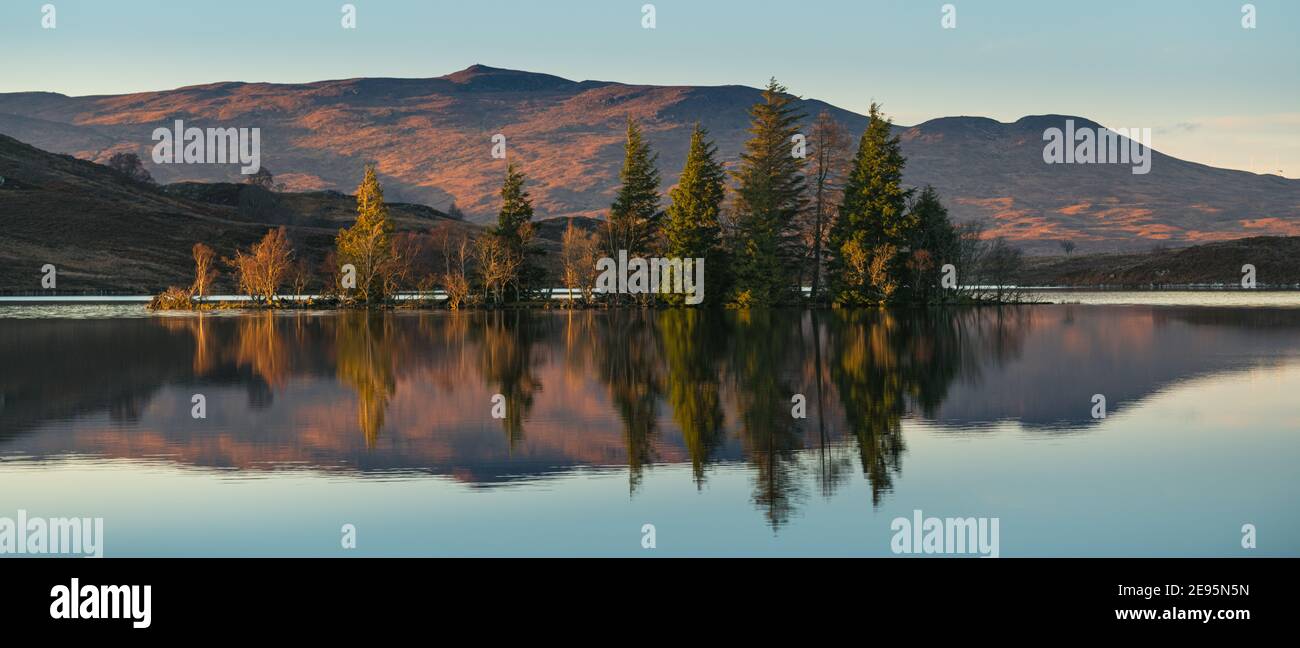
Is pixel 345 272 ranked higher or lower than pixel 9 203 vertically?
lower

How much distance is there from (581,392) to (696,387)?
8.75 feet

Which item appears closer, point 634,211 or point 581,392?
point 581,392

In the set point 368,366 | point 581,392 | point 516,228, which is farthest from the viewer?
point 516,228

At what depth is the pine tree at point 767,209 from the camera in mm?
82312

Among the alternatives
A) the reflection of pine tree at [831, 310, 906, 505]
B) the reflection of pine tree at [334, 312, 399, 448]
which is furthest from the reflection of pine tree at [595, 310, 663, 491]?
the reflection of pine tree at [334, 312, 399, 448]

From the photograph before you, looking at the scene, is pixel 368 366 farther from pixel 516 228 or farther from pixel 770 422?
pixel 516 228

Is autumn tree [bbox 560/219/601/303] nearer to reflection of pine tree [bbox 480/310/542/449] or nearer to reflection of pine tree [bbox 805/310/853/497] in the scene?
reflection of pine tree [bbox 480/310/542/449]

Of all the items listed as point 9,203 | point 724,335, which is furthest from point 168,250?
point 724,335

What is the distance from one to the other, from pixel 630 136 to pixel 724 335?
4351 centimetres

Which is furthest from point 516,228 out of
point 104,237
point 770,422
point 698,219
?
point 104,237

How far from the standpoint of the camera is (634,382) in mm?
29109

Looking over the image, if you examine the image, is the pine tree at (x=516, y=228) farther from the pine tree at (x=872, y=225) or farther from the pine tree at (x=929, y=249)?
the pine tree at (x=929, y=249)
